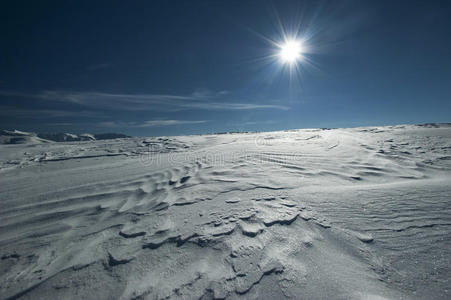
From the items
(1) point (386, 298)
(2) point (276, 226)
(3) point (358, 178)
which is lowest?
(1) point (386, 298)

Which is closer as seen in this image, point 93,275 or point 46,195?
point 93,275

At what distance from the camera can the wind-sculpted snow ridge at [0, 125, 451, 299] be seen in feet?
4.17

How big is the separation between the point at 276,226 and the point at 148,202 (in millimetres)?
1918

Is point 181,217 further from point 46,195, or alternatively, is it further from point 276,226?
point 46,195

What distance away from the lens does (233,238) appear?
67.0 inches

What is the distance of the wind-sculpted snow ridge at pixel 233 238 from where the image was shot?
4.17 feet

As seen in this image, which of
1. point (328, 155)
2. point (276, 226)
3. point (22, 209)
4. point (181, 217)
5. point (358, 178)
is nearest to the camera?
point (276, 226)

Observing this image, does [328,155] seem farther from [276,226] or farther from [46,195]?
[46,195]

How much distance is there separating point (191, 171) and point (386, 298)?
3.49 meters

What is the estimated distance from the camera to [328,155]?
486 centimetres

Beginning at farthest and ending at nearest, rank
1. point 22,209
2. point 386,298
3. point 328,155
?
1. point 328,155
2. point 22,209
3. point 386,298

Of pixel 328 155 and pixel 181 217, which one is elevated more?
pixel 328 155

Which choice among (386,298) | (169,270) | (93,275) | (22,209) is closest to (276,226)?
(386,298)

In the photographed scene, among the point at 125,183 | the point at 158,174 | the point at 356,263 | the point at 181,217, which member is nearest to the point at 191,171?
the point at 158,174
